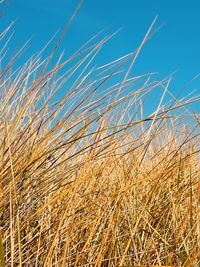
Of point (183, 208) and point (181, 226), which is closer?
point (181, 226)

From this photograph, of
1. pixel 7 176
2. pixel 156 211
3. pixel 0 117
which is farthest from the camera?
pixel 156 211

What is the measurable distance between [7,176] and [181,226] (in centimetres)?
49

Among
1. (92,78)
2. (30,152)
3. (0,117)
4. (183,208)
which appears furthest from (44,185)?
(183,208)

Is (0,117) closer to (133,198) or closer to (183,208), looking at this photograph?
(133,198)

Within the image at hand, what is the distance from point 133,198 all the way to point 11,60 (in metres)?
0.60

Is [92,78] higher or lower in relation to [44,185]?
higher

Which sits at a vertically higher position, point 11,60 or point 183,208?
point 11,60

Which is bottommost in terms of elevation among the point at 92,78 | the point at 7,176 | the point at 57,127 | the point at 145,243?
the point at 145,243

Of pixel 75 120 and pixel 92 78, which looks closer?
pixel 75 120

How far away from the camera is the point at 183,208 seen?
1570 mm

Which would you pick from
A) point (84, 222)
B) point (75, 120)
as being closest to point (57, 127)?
point (75, 120)

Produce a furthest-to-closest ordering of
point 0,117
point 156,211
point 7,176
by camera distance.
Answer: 1. point 156,211
2. point 0,117
3. point 7,176

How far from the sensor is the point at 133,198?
1.49 meters

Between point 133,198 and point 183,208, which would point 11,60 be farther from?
point 183,208
